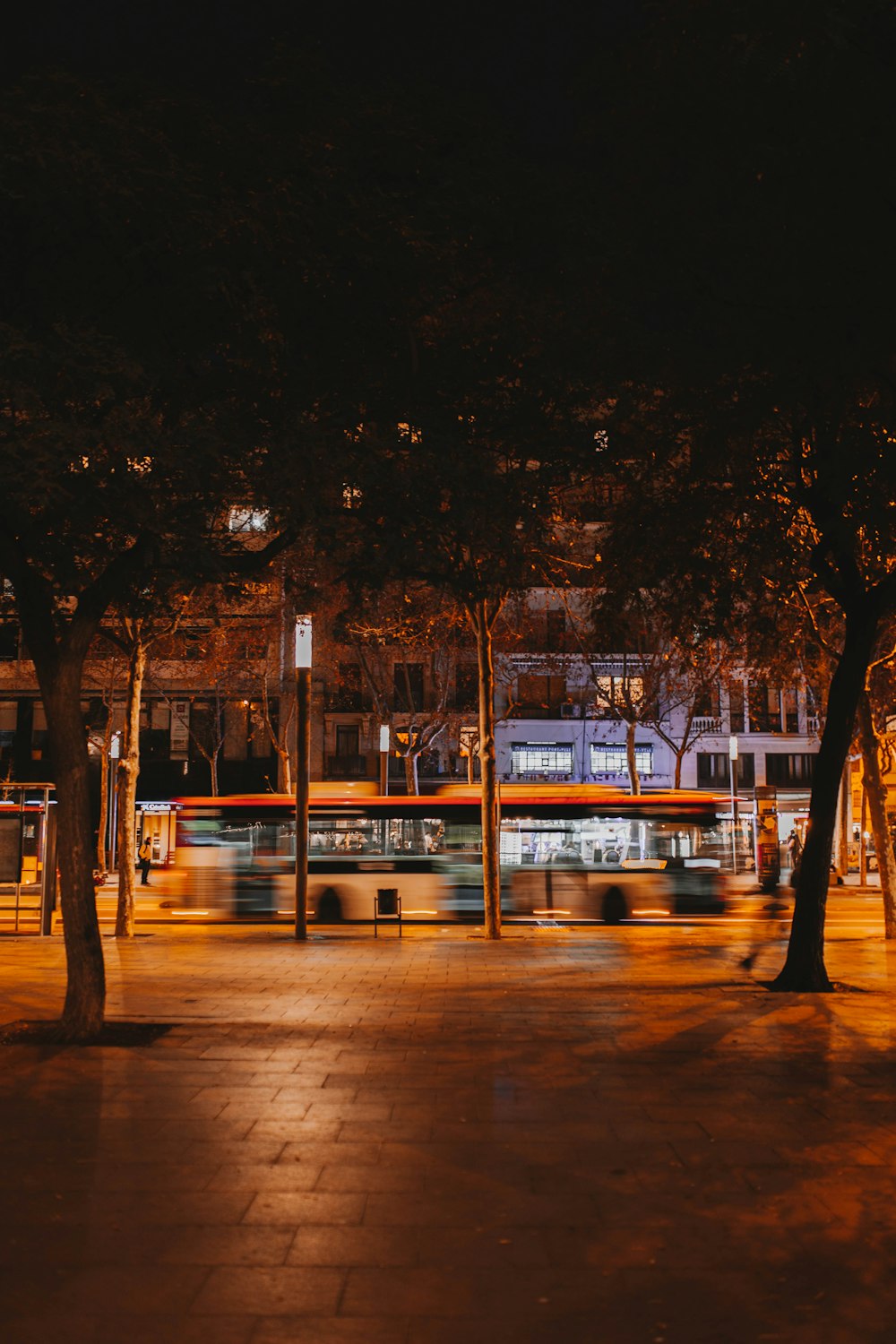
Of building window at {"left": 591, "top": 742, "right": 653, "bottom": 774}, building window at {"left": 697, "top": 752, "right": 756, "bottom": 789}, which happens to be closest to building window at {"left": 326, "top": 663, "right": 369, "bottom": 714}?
building window at {"left": 591, "top": 742, "right": 653, "bottom": 774}

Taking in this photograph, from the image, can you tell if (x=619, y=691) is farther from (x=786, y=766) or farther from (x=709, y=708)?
(x=786, y=766)

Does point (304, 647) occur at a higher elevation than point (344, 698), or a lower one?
lower

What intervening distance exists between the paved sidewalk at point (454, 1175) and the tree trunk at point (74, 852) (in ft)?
2.31

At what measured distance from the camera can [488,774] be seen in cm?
2403

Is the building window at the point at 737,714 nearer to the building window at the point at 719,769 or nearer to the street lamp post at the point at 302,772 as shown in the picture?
the building window at the point at 719,769

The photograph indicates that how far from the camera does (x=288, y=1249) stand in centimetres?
585

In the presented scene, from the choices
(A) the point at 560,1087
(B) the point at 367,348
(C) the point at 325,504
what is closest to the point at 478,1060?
(A) the point at 560,1087

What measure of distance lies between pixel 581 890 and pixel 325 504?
60.6ft

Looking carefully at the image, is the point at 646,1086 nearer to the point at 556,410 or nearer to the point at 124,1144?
the point at 124,1144

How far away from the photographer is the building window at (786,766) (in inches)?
2525

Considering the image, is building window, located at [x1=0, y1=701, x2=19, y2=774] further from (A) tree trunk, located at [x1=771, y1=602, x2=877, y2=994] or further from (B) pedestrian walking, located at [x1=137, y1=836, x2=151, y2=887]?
(A) tree trunk, located at [x1=771, y1=602, x2=877, y2=994]

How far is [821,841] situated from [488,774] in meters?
9.24

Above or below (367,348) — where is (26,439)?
below

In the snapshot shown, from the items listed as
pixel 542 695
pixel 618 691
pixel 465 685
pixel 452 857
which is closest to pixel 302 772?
pixel 452 857
